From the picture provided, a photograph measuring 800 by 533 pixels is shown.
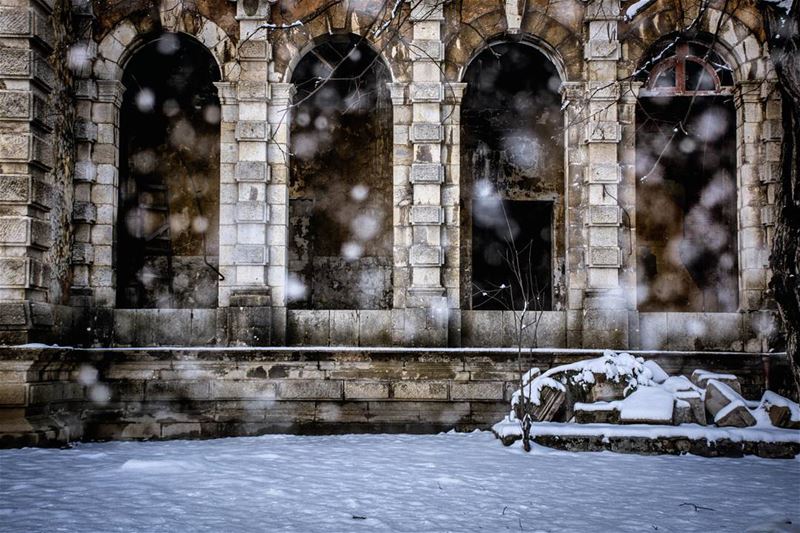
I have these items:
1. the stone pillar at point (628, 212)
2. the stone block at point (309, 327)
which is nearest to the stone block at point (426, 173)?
the stone block at point (309, 327)

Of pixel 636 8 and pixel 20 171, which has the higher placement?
pixel 636 8

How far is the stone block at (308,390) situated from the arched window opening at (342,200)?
3.57m

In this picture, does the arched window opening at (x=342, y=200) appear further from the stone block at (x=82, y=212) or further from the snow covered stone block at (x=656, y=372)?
the snow covered stone block at (x=656, y=372)

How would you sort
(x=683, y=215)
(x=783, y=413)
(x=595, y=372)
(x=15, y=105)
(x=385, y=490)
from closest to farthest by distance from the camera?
(x=385, y=490) → (x=783, y=413) → (x=15, y=105) → (x=595, y=372) → (x=683, y=215)

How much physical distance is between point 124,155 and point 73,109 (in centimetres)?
177

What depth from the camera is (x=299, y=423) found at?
10336 millimetres

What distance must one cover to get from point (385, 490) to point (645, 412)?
164 inches

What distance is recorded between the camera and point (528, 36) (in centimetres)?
1093

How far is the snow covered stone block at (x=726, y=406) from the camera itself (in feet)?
29.2

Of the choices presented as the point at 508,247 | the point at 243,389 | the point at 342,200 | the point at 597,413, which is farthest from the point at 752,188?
the point at 243,389

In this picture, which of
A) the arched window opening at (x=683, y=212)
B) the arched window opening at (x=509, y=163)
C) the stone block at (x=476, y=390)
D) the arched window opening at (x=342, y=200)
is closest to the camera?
the stone block at (x=476, y=390)

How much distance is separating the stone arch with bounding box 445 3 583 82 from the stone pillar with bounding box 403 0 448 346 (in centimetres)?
33

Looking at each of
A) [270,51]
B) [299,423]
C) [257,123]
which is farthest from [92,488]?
[270,51]

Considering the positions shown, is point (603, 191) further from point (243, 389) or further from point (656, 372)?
point (243, 389)
